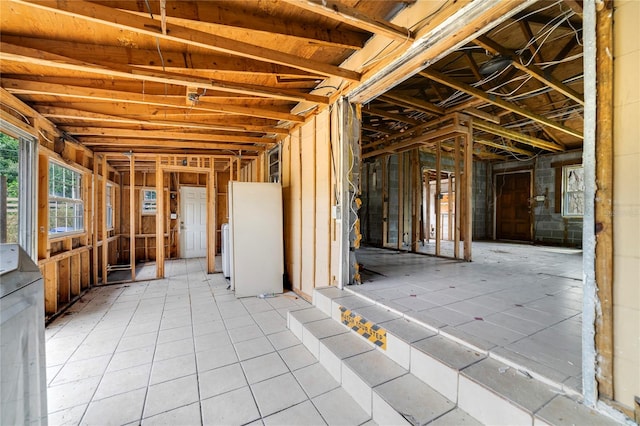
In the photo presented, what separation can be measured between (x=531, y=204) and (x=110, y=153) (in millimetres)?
10589

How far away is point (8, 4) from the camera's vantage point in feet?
6.00

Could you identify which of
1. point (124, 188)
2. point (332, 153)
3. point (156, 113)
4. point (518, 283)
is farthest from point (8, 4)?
point (124, 188)

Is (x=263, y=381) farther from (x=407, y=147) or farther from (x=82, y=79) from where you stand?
(x=407, y=147)

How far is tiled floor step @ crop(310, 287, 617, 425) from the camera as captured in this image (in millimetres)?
1226

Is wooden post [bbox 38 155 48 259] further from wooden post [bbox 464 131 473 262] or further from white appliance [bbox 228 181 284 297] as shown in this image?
wooden post [bbox 464 131 473 262]

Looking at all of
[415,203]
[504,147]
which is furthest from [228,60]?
[504,147]

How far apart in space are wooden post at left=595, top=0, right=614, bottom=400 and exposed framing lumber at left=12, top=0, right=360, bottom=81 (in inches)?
72.3

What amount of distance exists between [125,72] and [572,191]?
9635mm

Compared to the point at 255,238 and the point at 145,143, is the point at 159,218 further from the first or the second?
the point at 255,238

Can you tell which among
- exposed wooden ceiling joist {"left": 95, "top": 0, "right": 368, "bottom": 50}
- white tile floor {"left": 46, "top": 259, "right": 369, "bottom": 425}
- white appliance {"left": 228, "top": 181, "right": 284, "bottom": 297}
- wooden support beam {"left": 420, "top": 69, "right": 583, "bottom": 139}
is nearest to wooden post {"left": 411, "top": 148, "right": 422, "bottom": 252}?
wooden support beam {"left": 420, "top": 69, "right": 583, "bottom": 139}

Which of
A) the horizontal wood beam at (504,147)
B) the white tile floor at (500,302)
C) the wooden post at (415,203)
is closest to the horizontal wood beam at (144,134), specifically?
the white tile floor at (500,302)

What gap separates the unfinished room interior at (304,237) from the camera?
45.1 inches

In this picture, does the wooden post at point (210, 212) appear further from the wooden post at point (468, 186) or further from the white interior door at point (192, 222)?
the wooden post at point (468, 186)

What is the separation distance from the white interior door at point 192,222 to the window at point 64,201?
2.85 meters
